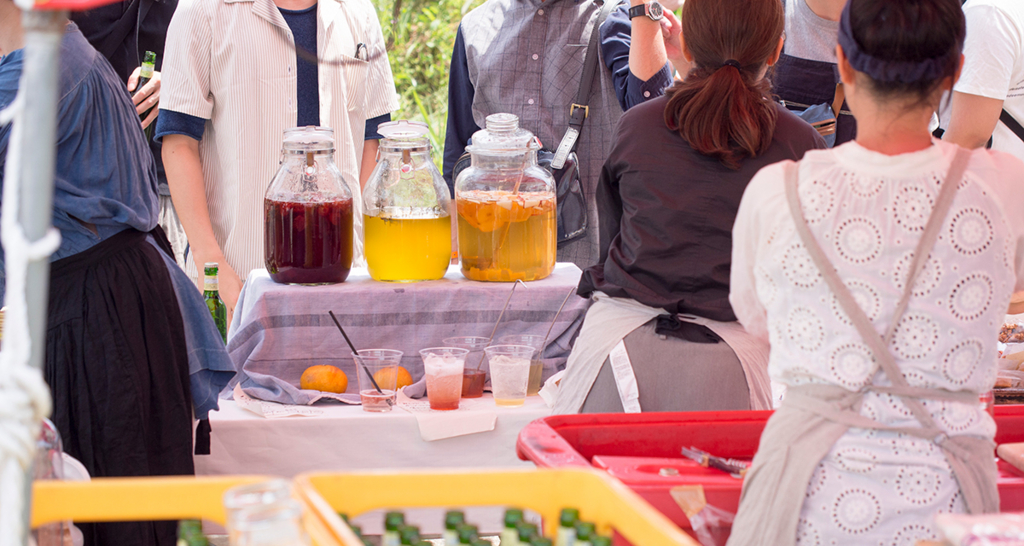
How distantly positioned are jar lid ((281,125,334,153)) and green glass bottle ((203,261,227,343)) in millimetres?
536

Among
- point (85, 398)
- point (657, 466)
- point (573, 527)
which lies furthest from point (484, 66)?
point (573, 527)

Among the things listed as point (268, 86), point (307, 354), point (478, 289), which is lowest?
point (307, 354)

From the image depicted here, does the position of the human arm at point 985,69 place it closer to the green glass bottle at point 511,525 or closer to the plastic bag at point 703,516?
the plastic bag at point 703,516

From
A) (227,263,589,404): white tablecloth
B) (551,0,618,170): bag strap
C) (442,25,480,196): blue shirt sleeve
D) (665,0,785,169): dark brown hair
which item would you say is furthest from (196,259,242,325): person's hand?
(665,0,785,169): dark brown hair

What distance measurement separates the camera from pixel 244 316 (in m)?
2.43

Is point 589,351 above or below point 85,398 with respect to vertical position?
above

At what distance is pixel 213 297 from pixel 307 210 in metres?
0.63

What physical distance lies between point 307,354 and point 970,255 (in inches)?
65.5

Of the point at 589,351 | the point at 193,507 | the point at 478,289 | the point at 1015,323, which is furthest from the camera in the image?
the point at 1015,323

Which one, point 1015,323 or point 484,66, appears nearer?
point 1015,323

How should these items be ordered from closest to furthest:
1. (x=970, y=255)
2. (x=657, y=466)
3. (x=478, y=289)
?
(x=970, y=255) < (x=657, y=466) < (x=478, y=289)

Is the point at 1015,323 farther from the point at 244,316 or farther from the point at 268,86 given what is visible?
the point at 268,86

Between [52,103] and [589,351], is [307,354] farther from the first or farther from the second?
[52,103]

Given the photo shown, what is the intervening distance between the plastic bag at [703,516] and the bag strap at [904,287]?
0.32 metres
